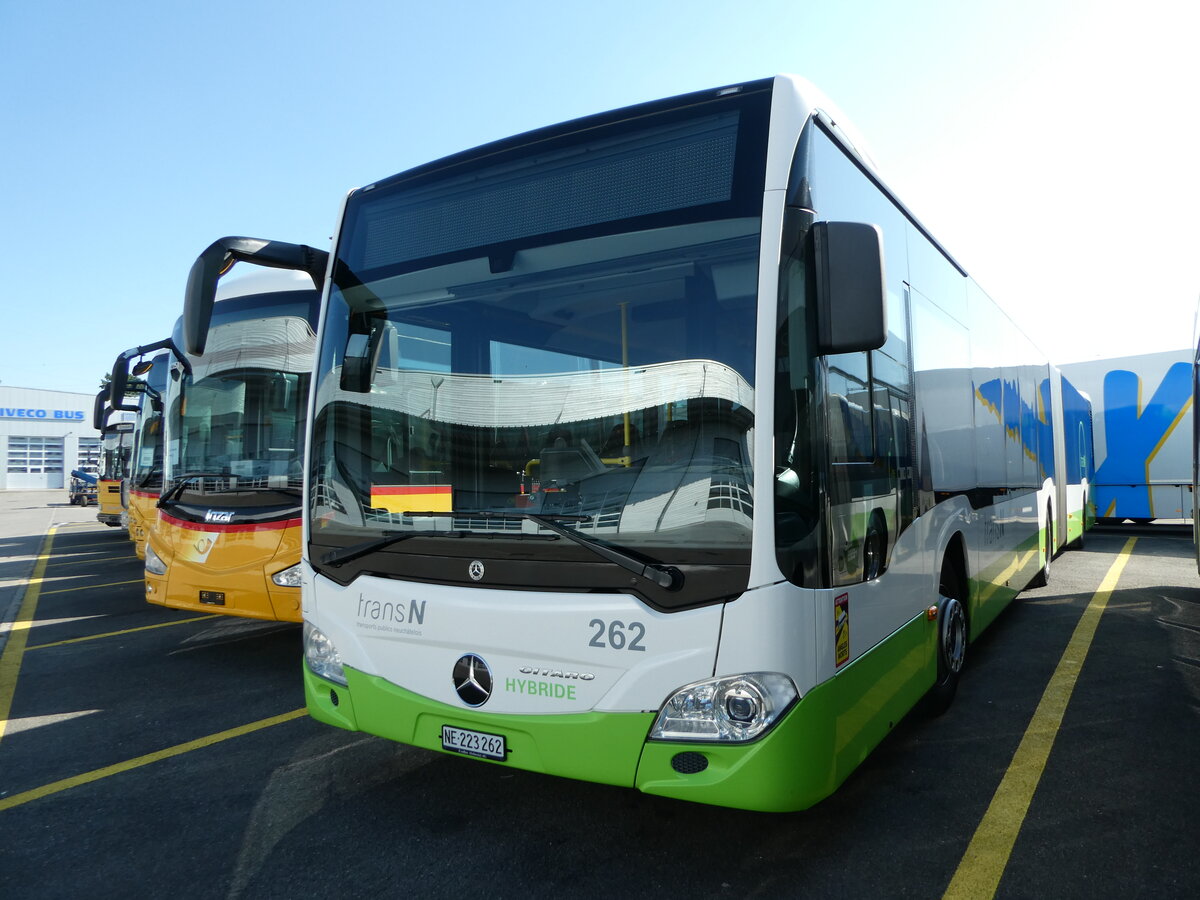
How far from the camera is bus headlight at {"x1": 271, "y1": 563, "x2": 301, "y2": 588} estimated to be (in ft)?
19.6

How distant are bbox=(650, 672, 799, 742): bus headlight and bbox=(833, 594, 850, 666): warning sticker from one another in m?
0.34

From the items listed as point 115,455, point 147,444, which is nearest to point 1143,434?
point 147,444

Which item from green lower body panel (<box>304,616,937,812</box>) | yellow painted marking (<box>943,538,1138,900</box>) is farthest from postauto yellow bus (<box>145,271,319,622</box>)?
yellow painted marking (<box>943,538,1138,900</box>)

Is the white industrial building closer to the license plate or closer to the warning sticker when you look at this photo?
the license plate

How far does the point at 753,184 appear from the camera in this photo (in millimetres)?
2799

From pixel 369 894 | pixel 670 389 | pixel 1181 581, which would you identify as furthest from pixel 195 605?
pixel 1181 581

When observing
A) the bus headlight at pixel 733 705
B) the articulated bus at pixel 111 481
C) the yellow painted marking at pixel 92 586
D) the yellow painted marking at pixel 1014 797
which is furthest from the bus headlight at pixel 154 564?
the articulated bus at pixel 111 481

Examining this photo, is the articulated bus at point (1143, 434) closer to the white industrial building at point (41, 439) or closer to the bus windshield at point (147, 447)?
the bus windshield at point (147, 447)

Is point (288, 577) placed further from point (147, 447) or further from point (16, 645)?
point (147, 447)

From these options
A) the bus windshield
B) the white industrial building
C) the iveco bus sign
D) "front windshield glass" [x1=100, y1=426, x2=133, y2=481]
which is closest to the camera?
the bus windshield

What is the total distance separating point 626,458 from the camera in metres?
2.81

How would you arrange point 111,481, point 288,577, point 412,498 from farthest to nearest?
point 111,481 → point 288,577 → point 412,498

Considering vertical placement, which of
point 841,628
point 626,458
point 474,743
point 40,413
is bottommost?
point 474,743

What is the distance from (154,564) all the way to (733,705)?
6.02 metres
